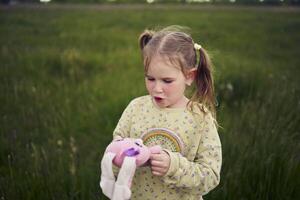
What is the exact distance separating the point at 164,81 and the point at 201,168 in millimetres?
400

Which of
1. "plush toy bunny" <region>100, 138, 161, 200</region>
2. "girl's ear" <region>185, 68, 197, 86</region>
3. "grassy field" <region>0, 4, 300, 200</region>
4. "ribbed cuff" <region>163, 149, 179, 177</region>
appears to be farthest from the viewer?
"grassy field" <region>0, 4, 300, 200</region>

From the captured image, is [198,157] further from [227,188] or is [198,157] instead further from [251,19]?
[251,19]

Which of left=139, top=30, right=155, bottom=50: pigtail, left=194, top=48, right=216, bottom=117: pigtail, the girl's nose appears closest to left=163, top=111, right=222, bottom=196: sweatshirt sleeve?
left=194, top=48, right=216, bottom=117: pigtail

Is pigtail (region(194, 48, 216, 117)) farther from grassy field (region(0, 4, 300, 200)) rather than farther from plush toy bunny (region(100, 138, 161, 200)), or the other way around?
grassy field (region(0, 4, 300, 200))

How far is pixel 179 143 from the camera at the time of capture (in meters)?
2.00

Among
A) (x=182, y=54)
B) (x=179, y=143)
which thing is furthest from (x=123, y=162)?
(x=182, y=54)

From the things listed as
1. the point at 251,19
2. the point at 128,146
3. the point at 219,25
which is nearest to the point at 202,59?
the point at 128,146

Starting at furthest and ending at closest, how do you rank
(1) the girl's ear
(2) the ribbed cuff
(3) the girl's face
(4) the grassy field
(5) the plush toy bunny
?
(4) the grassy field
(1) the girl's ear
(3) the girl's face
(2) the ribbed cuff
(5) the plush toy bunny

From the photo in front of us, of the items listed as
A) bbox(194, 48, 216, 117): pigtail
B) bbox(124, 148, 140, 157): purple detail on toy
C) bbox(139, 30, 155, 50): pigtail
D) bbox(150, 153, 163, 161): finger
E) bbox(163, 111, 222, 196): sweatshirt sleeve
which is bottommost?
bbox(163, 111, 222, 196): sweatshirt sleeve

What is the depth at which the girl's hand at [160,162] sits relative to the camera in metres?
1.79

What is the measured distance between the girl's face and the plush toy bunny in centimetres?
27

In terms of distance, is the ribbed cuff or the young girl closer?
the ribbed cuff

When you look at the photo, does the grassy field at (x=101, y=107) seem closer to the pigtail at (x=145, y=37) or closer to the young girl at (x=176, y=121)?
the young girl at (x=176, y=121)

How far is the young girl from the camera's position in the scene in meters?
1.93
